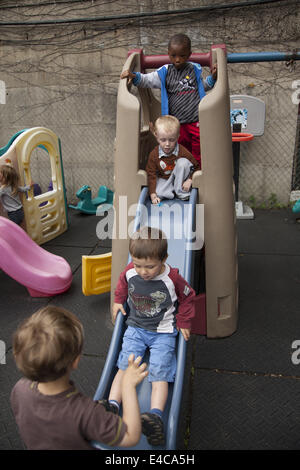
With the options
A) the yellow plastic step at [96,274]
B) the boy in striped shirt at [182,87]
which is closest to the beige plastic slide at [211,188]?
the boy in striped shirt at [182,87]

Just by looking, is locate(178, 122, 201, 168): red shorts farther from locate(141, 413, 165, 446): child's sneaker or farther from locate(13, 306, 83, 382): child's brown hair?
locate(13, 306, 83, 382): child's brown hair

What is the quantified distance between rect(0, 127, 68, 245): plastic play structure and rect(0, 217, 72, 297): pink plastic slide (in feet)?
3.06

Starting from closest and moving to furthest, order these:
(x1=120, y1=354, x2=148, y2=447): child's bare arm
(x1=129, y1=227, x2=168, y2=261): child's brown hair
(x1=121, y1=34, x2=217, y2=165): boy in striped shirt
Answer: (x1=120, y1=354, x2=148, y2=447): child's bare arm → (x1=129, y1=227, x2=168, y2=261): child's brown hair → (x1=121, y1=34, x2=217, y2=165): boy in striped shirt

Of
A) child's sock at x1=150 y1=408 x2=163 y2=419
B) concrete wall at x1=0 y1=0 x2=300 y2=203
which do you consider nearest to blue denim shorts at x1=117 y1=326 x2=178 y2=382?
child's sock at x1=150 y1=408 x2=163 y2=419

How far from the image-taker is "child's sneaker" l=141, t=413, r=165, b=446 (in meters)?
1.74

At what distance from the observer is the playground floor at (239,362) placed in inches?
87.8

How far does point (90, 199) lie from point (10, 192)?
203 cm

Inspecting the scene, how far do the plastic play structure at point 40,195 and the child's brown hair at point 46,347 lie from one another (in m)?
3.69

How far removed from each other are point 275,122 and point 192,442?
17.2ft

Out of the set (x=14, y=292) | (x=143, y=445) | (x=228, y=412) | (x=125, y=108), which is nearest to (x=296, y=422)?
(x=228, y=412)

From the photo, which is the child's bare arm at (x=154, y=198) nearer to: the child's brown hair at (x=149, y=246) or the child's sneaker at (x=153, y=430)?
the child's brown hair at (x=149, y=246)

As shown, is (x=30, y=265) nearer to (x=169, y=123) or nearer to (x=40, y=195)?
(x=40, y=195)

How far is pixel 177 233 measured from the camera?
2.63 meters

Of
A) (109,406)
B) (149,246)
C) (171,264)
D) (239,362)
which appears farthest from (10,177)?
(109,406)
